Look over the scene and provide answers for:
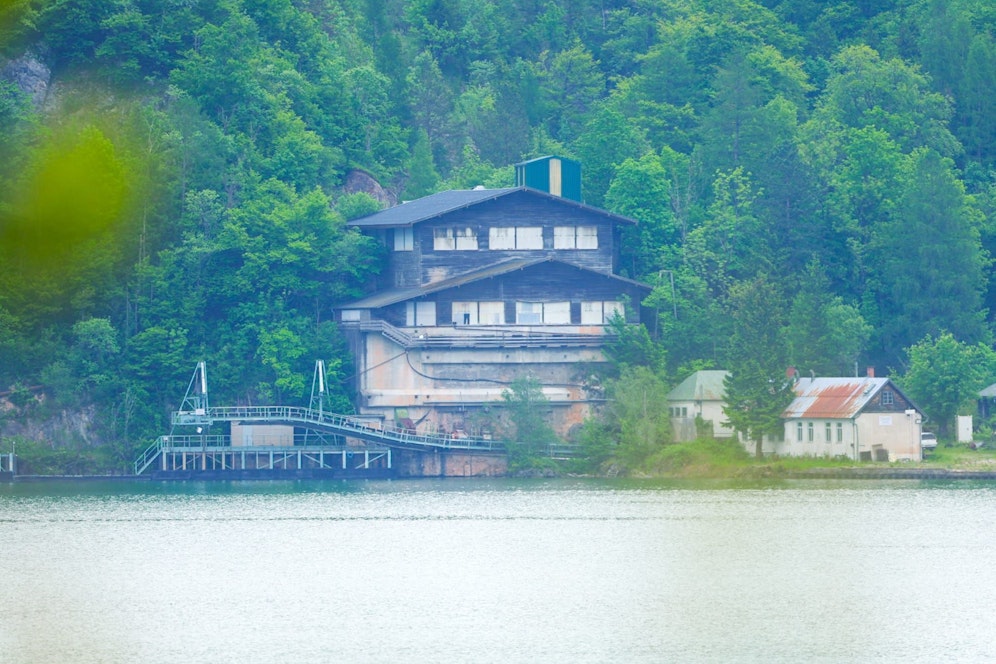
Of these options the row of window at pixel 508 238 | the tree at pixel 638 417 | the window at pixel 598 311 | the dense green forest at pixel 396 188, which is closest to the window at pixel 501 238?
the row of window at pixel 508 238

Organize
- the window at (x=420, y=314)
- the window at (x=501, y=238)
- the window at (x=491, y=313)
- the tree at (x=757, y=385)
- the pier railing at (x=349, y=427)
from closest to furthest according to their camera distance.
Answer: the tree at (x=757, y=385), the pier railing at (x=349, y=427), the window at (x=420, y=314), the window at (x=491, y=313), the window at (x=501, y=238)

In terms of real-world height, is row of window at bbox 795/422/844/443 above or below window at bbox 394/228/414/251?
below

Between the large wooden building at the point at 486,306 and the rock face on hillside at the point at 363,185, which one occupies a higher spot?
the rock face on hillside at the point at 363,185

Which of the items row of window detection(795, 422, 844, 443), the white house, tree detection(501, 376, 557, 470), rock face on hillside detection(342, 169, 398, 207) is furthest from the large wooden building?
the white house

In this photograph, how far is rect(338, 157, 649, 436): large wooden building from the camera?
104m

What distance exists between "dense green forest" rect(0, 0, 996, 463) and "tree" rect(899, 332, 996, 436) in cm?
15

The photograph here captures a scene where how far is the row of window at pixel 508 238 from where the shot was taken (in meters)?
109

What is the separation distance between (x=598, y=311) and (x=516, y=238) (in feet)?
17.8

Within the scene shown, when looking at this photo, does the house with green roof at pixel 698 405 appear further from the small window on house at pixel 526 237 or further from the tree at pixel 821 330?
the small window on house at pixel 526 237

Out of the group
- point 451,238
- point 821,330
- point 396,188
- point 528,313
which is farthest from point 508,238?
point 396,188

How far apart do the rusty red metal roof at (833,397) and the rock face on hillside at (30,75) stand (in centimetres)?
4450

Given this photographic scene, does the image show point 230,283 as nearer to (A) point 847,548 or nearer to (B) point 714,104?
(B) point 714,104

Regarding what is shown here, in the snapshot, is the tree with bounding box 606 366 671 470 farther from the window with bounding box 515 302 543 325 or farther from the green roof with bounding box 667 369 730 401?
the window with bounding box 515 302 543 325

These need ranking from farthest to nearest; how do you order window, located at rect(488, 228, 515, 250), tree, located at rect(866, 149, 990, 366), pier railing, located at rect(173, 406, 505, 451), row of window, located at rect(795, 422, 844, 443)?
tree, located at rect(866, 149, 990, 366), window, located at rect(488, 228, 515, 250), pier railing, located at rect(173, 406, 505, 451), row of window, located at rect(795, 422, 844, 443)
